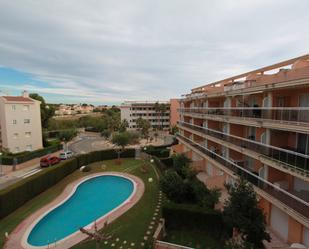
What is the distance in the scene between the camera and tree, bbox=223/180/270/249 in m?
10.9

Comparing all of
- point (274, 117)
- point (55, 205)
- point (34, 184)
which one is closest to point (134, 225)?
Answer: point (55, 205)

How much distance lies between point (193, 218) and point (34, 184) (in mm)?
16375

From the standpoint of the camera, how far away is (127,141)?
113 feet

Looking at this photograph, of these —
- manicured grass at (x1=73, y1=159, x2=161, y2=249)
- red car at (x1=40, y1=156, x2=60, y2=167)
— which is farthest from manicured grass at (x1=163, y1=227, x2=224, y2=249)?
red car at (x1=40, y1=156, x2=60, y2=167)

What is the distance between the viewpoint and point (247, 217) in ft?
36.7

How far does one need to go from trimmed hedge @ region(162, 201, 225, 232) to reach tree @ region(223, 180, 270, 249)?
240cm

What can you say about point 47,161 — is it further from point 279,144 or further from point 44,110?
point 279,144

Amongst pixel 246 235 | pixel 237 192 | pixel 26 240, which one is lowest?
pixel 26 240

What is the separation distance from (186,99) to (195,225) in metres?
20.8

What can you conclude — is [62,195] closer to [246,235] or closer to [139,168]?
[139,168]

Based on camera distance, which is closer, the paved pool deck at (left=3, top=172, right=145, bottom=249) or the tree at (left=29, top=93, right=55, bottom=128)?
the paved pool deck at (left=3, top=172, right=145, bottom=249)

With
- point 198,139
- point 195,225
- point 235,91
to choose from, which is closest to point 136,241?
point 195,225

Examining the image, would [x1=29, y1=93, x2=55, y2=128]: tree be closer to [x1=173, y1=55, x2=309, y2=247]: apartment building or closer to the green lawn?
the green lawn

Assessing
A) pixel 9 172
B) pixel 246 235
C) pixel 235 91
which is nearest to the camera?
pixel 246 235
